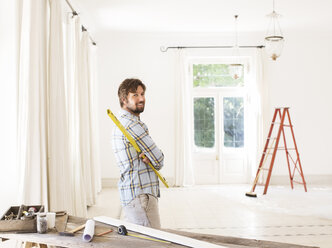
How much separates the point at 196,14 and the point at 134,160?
4.44 metres

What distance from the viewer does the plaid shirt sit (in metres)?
2.50

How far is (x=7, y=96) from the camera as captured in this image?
10.6 ft

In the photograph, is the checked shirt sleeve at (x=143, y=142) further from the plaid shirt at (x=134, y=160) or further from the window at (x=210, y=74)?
the window at (x=210, y=74)

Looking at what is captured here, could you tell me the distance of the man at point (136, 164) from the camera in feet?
8.13

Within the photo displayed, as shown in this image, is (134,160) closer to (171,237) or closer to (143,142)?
(143,142)

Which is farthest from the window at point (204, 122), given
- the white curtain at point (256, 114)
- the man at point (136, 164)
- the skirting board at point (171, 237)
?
the skirting board at point (171, 237)

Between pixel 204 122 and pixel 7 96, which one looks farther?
pixel 204 122

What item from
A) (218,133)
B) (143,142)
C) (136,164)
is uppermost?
(218,133)

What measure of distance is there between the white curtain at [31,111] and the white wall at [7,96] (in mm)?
223

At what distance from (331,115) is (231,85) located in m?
2.25

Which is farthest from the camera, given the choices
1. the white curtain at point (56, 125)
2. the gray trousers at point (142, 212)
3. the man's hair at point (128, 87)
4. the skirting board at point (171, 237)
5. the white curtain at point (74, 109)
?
the white curtain at point (74, 109)


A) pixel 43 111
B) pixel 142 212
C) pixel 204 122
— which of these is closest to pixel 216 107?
pixel 204 122

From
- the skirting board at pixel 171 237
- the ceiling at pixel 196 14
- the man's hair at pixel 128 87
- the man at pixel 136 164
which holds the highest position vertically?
the ceiling at pixel 196 14

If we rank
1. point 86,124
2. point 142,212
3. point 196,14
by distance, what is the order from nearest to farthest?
point 142,212
point 86,124
point 196,14
